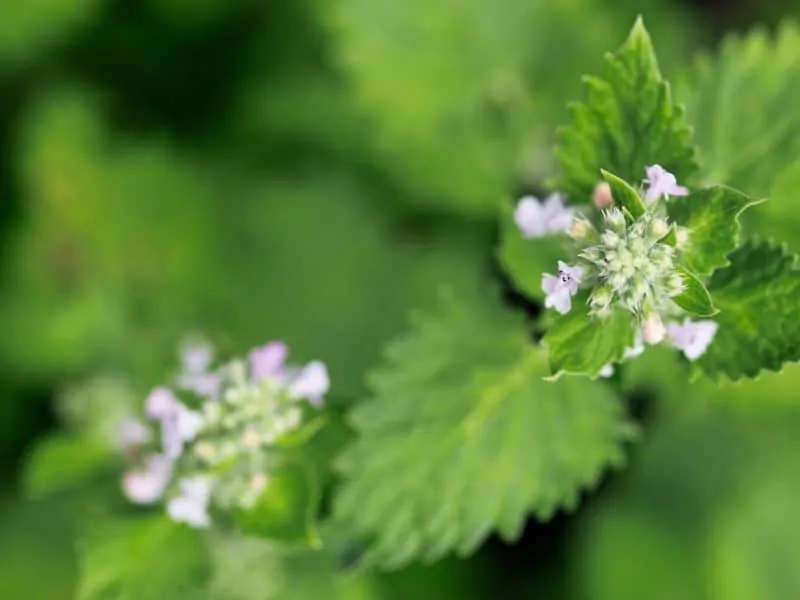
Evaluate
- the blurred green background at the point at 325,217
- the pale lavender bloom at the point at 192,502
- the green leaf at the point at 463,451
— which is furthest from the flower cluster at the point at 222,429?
the blurred green background at the point at 325,217

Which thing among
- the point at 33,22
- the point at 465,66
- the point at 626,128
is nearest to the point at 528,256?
the point at 626,128

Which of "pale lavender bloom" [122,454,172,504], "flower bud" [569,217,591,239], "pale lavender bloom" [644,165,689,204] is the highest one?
"pale lavender bloom" [122,454,172,504]

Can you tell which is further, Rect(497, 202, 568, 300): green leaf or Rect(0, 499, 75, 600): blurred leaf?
Rect(0, 499, 75, 600): blurred leaf

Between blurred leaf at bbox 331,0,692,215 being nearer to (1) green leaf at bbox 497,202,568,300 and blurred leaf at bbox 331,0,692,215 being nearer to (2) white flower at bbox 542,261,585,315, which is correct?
(1) green leaf at bbox 497,202,568,300

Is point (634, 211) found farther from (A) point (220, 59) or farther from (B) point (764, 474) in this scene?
(A) point (220, 59)

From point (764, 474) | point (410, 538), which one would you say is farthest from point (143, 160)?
point (764, 474)

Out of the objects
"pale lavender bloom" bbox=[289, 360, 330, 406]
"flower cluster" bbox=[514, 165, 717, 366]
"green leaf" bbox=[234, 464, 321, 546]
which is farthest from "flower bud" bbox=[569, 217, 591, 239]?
"green leaf" bbox=[234, 464, 321, 546]

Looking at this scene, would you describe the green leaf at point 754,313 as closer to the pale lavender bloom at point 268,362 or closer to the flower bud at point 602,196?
the flower bud at point 602,196

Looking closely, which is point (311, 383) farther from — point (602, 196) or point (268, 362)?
point (602, 196)
